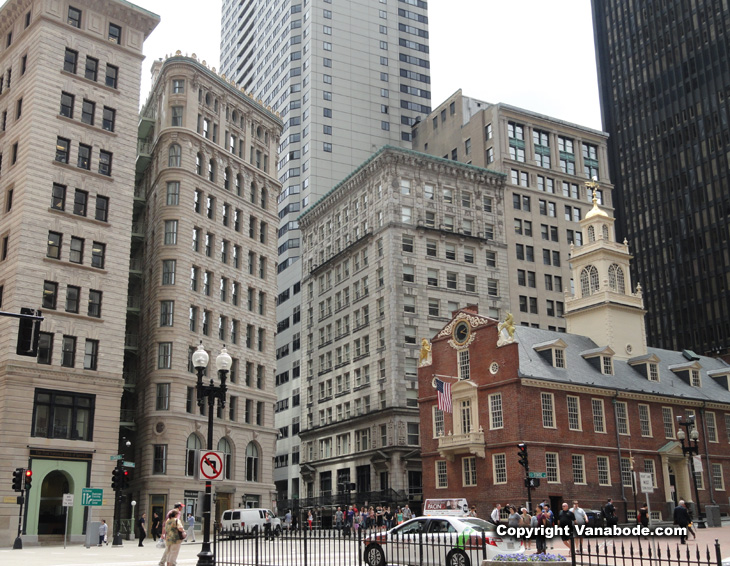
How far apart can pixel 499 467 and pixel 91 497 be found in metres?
26.4

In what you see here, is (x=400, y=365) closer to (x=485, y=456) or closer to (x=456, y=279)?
(x=456, y=279)

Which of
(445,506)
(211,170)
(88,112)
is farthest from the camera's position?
(211,170)

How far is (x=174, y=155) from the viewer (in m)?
67.9

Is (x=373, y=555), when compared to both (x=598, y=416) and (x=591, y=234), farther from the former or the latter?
(x=591, y=234)

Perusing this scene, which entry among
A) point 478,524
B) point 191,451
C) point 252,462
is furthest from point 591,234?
point 478,524

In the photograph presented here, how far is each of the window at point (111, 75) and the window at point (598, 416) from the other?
41756 millimetres

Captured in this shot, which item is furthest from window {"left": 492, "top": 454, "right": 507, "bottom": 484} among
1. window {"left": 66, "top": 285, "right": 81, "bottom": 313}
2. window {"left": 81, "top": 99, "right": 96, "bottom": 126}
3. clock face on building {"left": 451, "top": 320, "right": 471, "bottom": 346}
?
window {"left": 81, "top": 99, "right": 96, "bottom": 126}

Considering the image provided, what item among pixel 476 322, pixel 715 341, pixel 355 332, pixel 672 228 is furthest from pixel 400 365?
pixel 672 228

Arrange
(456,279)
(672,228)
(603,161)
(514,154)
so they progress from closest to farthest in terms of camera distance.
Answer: (456,279) → (514,154) → (603,161) → (672,228)

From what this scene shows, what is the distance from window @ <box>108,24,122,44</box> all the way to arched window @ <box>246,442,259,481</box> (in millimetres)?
33501

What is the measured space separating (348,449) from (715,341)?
6726cm

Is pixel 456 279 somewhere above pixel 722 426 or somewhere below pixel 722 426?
above

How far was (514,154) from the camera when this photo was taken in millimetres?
95312

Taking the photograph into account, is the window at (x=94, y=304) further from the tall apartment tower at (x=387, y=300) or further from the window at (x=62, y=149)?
the tall apartment tower at (x=387, y=300)
